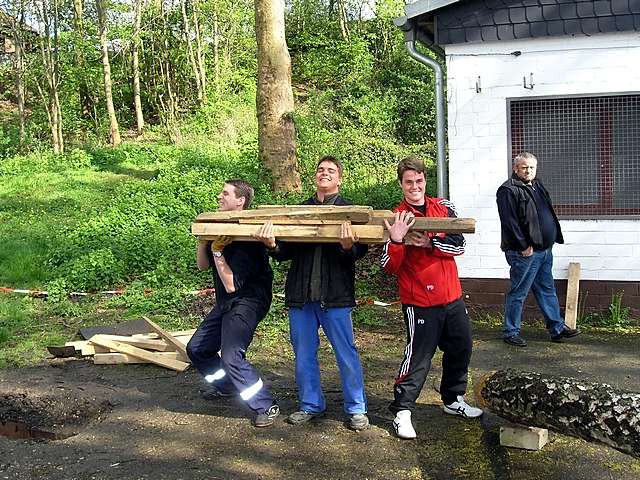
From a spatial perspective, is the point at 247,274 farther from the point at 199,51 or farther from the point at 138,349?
the point at 199,51

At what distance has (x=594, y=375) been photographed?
6727 mm

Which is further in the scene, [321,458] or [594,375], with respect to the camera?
[594,375]

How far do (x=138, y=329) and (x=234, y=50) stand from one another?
23085mm

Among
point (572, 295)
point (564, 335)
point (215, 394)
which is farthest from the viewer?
point (572, 295)

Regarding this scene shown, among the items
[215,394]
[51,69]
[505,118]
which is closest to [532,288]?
[505,118]

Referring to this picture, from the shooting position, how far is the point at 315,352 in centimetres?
542

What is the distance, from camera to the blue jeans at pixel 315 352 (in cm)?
523

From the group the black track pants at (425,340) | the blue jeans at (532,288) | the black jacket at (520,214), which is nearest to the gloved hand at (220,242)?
the black track pants at (425,340)

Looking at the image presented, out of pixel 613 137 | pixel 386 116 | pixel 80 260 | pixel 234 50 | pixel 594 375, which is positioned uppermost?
pixel 234 50

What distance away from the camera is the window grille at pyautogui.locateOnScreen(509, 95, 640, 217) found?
8680 millimetres

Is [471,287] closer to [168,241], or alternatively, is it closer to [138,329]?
[138,329]

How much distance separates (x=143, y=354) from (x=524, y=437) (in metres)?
3.98

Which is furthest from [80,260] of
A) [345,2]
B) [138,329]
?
[345,2]

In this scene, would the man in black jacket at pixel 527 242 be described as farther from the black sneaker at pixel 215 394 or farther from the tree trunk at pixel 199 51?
the tree trunk at pixel 199 51
